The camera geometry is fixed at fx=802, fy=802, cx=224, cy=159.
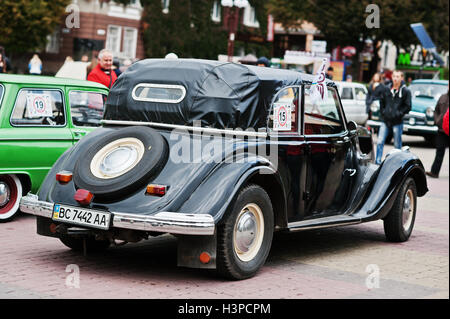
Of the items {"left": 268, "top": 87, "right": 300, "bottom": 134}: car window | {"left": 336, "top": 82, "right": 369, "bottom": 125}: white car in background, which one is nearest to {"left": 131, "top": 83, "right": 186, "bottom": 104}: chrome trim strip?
{"left": 268, "top": 87, "right": 300, "bottom": 134}: car window

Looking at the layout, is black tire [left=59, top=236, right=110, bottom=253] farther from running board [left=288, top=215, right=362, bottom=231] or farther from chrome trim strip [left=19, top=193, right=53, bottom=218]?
running board [left=288, top=215, right=362, bottom=231]

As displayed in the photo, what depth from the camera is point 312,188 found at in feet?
25.1

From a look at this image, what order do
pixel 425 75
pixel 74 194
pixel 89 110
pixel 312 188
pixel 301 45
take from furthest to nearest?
pixel 301 45 → pixel 425 75 → pixel 89 110 → pixel 312 188 → pixel 74 194

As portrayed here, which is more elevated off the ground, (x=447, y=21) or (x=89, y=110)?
(x=447, y=21)

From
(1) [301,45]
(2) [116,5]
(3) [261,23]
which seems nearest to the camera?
(2) [116,5]

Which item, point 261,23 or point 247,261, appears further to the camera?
point 261,23

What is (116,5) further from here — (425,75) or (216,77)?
(216,77)

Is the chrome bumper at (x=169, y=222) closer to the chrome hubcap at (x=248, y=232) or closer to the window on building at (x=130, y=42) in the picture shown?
the chrome hubcap at (x=248, y=232)

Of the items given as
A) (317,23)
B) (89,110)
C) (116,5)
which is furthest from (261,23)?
(89,110)

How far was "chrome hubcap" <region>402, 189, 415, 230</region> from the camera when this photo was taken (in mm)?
8922

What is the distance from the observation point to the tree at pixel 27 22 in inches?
1585

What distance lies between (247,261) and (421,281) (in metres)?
1.54

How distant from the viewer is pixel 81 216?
20.8 ft
